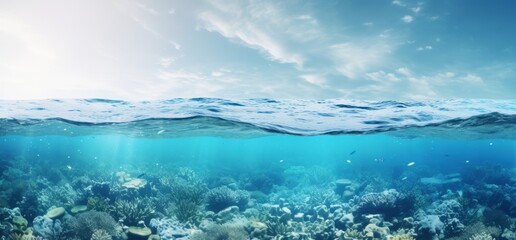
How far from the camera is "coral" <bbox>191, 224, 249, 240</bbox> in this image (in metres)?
12.4

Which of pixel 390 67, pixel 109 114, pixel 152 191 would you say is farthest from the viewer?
pixel 152 191

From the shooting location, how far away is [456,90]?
63.0ft

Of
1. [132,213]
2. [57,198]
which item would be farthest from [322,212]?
[57,198]

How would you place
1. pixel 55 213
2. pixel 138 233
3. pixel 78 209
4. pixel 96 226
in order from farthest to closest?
pixel 78 209
pixel 55 213
pixel 96 226
pixel 138 233

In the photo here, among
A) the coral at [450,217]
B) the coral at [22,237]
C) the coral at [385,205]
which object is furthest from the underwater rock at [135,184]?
the coral at [450,217]

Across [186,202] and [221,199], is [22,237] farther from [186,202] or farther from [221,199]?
[221,199]

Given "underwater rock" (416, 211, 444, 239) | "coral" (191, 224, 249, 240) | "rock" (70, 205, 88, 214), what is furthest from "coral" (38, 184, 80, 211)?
"underwater rock" (416, 211, 444, 239)

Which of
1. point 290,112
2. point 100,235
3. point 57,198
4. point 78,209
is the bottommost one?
point 57,198

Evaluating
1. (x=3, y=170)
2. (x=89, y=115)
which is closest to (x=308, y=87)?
(x=89, y=115)

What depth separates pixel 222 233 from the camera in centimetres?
1256

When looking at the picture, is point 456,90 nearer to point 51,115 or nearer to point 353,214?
point 353,214

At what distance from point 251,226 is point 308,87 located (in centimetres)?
987

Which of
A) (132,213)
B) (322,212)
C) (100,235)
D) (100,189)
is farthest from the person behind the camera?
(100,189)

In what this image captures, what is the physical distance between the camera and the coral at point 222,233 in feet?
40.5
